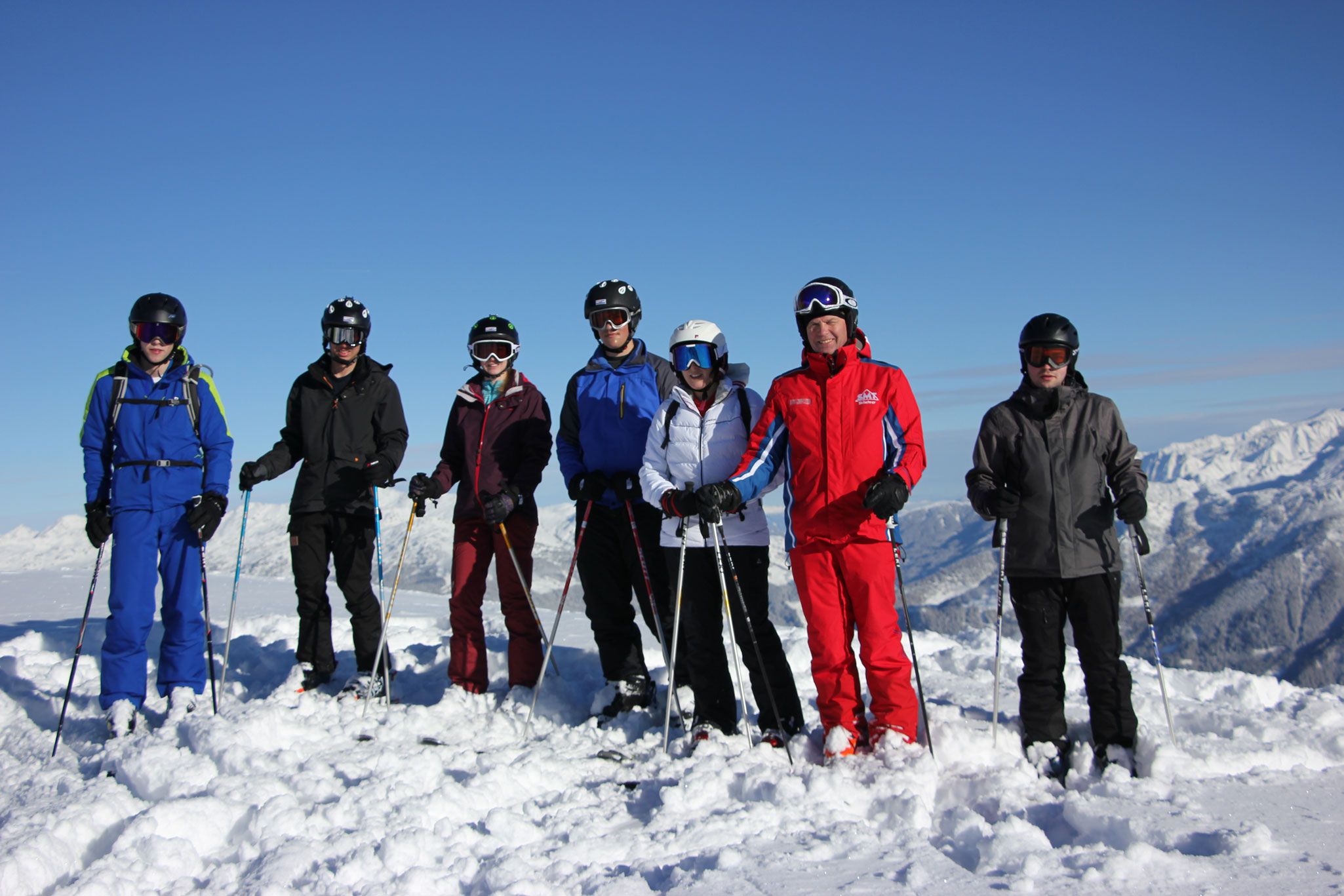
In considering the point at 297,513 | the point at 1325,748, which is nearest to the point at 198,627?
the point at 297,513

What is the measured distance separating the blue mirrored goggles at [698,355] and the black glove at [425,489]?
2.09 metres

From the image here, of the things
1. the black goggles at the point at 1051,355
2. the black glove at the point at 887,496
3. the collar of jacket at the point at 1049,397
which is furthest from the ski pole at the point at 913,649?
the black goggles at the point at 1051,355

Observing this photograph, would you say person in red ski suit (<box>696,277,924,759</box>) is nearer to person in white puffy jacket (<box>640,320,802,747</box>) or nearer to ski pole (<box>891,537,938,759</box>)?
ski pole (<box>891,537,938,759</box>)

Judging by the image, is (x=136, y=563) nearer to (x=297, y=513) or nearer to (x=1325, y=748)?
(x=297, y=513)

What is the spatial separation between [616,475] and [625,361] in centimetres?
86

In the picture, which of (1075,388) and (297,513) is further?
(297,513)

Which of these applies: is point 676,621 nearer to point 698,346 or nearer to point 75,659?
point 698,346

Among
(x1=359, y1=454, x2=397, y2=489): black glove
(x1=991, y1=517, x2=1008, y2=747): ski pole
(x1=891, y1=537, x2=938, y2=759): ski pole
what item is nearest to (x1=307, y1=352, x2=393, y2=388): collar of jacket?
(x1=359, y1=454, x2=397, y2=489): black glove

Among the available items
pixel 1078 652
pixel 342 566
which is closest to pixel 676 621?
pixel 1078 652

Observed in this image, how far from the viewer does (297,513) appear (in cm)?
644

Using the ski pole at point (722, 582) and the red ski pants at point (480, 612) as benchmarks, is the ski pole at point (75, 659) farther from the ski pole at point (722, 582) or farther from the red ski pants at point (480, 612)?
the ski pole at point (722, 582)

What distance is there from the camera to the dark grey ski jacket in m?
4.77

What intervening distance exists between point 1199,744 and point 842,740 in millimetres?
2112

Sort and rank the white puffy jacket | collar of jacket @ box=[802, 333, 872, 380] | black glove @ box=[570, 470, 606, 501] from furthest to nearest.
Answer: black glove @ box=[570, 470, 606, 501] < the white puffy jacket < collar of jacket @ box=[802, 333, 872, 380]
